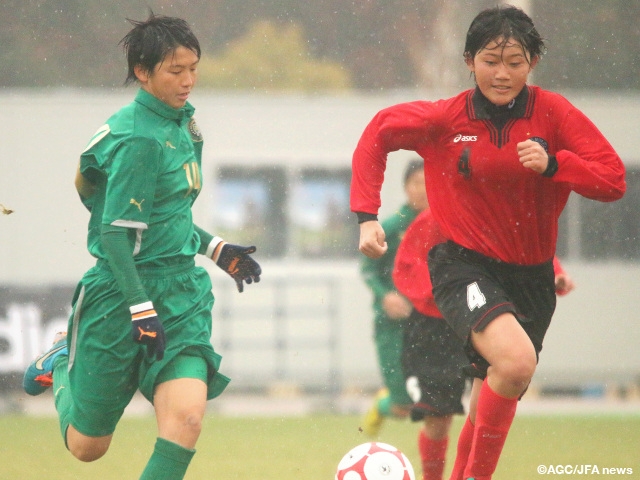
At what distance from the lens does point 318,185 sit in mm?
11617

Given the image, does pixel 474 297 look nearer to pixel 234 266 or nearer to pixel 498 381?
pixel 498 381

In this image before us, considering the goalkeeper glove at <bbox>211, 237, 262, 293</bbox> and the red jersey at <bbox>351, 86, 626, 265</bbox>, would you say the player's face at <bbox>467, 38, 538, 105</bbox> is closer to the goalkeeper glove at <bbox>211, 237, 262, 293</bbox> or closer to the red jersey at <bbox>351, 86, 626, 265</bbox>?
the red jersey at <bbox>351, 86, 626, 265</bbox>

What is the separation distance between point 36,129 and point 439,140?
780 cm

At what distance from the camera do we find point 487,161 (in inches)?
160

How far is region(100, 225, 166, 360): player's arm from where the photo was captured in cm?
364

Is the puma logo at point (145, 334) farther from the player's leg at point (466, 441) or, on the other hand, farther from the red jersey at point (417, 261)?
the red jersey at point (417, 261)

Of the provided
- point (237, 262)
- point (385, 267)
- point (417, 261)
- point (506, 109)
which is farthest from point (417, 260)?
point (506, 109)

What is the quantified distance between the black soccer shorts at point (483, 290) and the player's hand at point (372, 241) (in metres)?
0.32

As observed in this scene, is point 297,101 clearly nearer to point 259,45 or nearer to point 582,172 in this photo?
point 259,45

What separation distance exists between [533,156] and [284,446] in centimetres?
415

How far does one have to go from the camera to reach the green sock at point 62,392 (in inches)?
164

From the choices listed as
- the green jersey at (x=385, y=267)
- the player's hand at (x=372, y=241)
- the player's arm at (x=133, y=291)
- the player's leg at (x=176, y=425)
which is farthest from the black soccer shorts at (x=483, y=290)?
the green jersey at (x=385, y=267)

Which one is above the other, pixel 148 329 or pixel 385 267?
pixel 148 329

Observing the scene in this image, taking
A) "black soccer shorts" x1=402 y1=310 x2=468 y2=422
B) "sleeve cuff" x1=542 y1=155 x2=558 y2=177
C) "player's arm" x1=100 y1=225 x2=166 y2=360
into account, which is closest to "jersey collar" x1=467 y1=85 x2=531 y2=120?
"sleeve cuff" x1=542 y1=155 x2=558 y2=177
